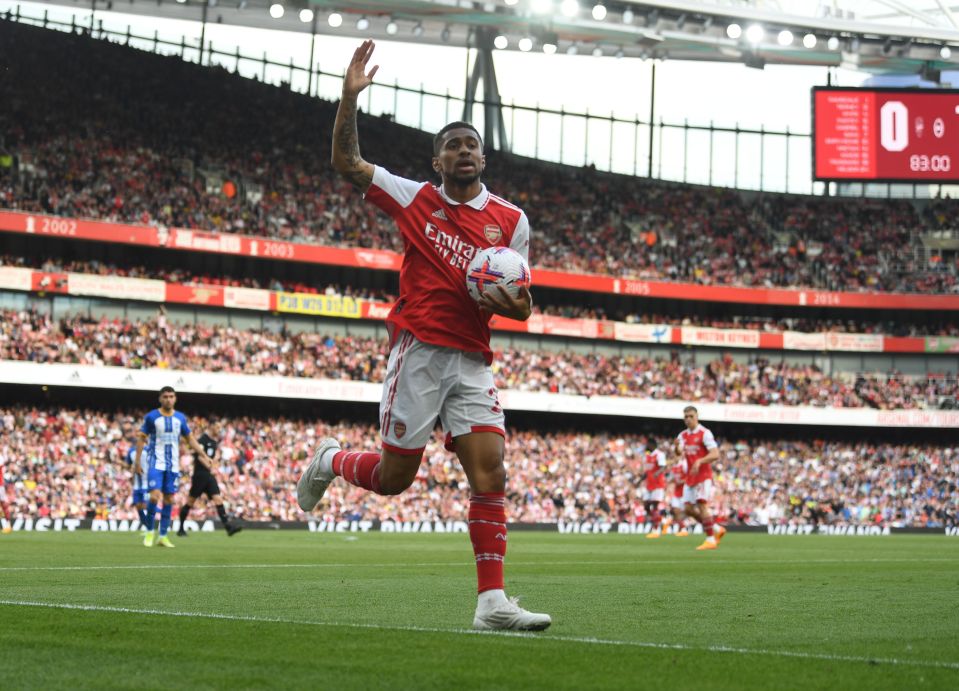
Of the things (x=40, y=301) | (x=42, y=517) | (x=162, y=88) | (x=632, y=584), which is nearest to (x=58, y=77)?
(x=162, y=88)

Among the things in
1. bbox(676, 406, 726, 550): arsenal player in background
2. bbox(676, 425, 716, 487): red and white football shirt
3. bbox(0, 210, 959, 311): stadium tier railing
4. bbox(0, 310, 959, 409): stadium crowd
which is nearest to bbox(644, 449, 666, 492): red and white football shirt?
bbox(676, 406, 726, 550): arsenal player in background

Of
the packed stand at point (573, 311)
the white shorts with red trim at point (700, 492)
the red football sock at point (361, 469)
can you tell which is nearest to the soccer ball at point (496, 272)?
the red football sock at point (361, 469)

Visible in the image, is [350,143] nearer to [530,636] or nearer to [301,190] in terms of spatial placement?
[530,636]

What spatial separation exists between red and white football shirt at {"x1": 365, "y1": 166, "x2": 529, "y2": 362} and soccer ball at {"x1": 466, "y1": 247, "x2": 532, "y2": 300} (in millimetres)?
163

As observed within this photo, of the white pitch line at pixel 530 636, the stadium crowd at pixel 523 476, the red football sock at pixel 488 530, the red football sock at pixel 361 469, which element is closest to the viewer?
the white pitch line at pixel 530 636

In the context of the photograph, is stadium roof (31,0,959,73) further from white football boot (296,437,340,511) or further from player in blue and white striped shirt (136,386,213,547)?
white football boot (296,437,340,511)

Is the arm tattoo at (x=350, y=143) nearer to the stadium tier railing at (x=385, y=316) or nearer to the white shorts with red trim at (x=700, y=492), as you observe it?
the white shorts with red trim at (x=700, y=492)

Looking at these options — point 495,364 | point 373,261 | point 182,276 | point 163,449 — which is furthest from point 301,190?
point 163,449

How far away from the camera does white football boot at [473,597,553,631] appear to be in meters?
6.39

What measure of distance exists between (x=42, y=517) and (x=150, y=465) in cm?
1544

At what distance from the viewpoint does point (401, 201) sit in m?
7.25

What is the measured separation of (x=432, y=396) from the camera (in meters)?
6.99

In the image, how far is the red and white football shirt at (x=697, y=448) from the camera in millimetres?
21234

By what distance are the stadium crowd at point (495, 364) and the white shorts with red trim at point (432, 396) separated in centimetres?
3389
